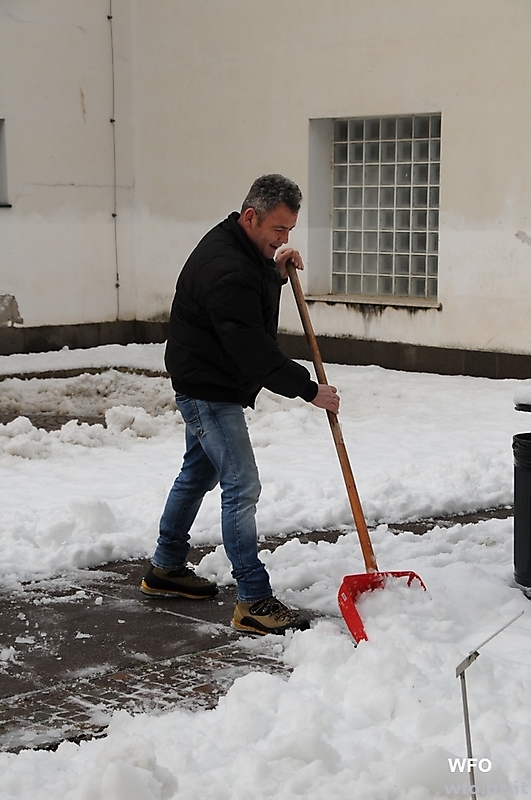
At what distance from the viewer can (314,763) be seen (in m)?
3.64

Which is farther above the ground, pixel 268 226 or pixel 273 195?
pixel 273 195

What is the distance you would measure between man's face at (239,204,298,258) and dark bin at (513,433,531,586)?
1.49 meters

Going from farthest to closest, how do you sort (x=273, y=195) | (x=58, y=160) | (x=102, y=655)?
1. (x=58, y=160)
2. (x=273, y=195)
3. (x=102, y=655)

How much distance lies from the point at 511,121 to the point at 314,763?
9660 millimetres

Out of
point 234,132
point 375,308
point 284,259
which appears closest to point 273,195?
point 284,259

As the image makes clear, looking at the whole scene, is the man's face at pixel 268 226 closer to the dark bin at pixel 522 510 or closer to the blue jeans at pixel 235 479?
the blue jeans at pixel 235 479

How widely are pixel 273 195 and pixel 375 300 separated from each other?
29.1 feet

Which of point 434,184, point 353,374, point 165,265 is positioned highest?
point 434,184

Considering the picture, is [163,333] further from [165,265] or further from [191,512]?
[191,512]


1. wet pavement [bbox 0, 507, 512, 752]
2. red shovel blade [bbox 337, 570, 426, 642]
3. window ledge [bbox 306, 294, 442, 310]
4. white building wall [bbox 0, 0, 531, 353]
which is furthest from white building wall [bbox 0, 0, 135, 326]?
red shovel blade [bbox 337, 570, 426, 642]

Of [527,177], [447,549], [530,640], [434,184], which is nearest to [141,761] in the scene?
[530,640]

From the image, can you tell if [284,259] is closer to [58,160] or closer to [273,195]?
[273,195]

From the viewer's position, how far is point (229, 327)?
5051mm

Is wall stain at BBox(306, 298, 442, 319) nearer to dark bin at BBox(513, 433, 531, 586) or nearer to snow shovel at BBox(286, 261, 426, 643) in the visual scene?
dark bin at BBox(513, 433, 531, 586)
